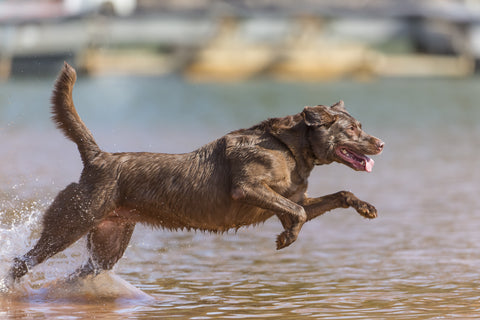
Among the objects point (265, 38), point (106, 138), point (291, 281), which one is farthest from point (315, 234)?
point (265, 38)

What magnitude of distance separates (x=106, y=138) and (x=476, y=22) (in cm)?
5475

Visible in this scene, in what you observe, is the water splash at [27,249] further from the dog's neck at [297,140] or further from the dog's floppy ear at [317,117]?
the dog's floppy ear at [317,117]

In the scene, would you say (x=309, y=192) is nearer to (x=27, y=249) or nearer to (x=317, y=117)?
(x=27, y=249)

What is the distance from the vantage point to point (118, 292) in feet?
24.2

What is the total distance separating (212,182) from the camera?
7.09 meters

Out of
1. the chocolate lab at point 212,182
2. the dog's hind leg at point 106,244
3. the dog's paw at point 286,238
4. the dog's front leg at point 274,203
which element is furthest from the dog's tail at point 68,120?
the dog's paw at point 286,238

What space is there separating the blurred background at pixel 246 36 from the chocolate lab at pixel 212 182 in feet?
190

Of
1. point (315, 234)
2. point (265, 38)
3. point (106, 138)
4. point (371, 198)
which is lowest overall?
point (315, 234)

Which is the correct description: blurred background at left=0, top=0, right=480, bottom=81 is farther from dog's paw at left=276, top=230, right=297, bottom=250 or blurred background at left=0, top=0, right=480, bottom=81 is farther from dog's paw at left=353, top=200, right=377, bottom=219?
dog's paw at left=276, top=230, right=297, bottom=250

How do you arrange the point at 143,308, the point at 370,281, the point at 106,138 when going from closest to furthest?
the point at 143,308, the point at 370,281, the point at 106,138

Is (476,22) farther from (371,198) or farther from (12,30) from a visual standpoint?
(371,198)

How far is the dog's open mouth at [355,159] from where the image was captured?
7.14m

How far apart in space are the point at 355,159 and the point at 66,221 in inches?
84.2

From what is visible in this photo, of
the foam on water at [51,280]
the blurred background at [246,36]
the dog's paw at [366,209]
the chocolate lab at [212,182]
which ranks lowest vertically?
the foam on water at [51,280]
